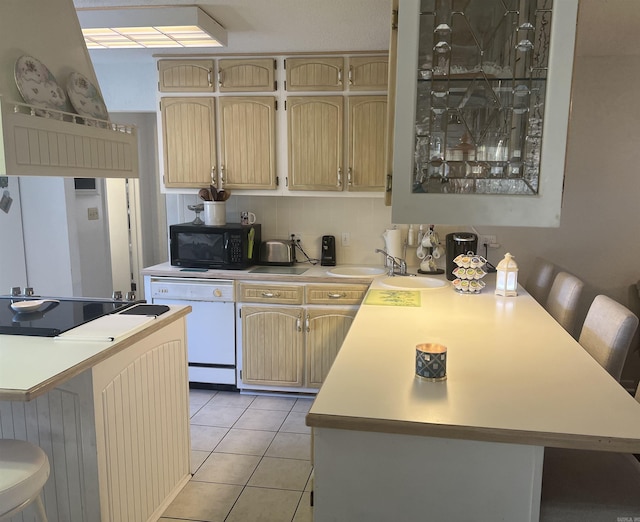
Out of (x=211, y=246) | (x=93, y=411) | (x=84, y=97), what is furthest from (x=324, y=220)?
(x=93, y=411)

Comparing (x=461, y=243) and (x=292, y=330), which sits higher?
(x=461, y=243)

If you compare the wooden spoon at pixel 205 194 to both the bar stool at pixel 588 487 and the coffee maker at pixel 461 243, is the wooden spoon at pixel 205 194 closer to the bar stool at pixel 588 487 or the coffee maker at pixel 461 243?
the coffee maker at pixel 461 243

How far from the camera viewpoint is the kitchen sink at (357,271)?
373 centimetres

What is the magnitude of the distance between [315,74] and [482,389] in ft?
8.66

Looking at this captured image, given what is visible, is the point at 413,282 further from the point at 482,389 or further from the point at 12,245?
the point at 12,245

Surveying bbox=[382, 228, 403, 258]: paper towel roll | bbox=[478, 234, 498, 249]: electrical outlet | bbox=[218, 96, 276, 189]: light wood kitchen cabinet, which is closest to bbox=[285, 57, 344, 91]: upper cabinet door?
bbox=[218, 96, 276, 189]: light wood kitchen cabinet

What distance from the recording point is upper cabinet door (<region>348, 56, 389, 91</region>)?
3539mm

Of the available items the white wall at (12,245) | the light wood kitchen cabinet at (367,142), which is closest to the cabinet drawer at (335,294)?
the light wood kitchen cabinet at (367,142)

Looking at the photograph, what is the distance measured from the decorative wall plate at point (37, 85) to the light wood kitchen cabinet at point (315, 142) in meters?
1.86

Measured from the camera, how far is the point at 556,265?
383 centimetres

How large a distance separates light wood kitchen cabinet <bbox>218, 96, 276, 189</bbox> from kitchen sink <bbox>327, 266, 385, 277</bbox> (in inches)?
29.6

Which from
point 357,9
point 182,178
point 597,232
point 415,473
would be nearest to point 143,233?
point 182,178

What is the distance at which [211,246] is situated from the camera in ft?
12.3

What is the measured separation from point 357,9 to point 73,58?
53.8 inches
